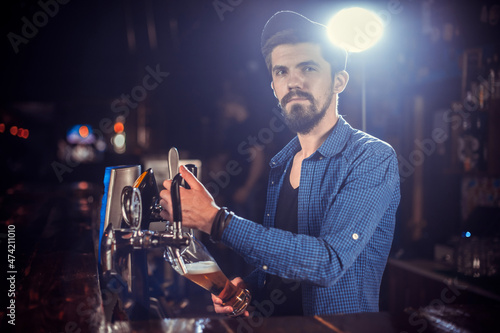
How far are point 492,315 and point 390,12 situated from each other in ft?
10.9

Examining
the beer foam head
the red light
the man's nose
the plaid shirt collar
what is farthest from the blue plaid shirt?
the red light

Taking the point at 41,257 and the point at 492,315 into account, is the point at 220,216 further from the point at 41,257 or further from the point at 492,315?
the point at 41,257

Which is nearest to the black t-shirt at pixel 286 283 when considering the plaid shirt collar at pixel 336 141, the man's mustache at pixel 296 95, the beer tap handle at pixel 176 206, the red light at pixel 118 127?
the plaid shirt collar at pixel 336 141

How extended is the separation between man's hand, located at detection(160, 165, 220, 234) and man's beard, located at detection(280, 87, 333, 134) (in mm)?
613

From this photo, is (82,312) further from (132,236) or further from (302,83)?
(302,83)

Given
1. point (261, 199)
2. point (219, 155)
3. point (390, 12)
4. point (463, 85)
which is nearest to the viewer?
point (463, 85)

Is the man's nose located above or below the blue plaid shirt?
above

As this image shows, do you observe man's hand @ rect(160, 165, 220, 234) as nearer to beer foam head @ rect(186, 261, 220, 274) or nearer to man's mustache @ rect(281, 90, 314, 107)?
beer foam head @ rect(186, 261, 220, 274)

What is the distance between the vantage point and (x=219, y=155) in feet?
19.5

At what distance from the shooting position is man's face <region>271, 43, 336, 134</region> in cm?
164

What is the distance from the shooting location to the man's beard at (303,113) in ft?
5.44

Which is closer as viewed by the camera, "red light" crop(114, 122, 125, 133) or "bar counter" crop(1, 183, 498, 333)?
"bar counter" crop(1, 183, 498, 333)

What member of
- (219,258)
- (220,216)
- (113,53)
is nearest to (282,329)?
(220,216)

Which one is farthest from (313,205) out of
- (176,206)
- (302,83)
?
(176,206)
